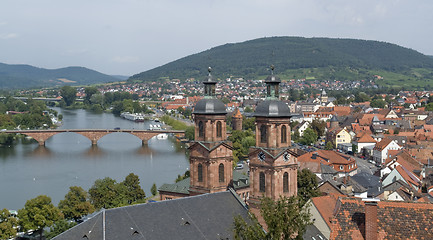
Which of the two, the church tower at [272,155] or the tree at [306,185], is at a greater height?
the church tower at [272,155]

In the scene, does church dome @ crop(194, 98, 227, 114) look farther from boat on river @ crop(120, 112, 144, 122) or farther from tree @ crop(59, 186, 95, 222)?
boat on river @ crop(120, 112, 144, 122)

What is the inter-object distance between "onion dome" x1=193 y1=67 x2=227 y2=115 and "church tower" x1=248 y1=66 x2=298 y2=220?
8.79ft

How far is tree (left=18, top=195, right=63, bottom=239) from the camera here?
3878 centimetres

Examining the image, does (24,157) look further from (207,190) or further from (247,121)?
(207,190)

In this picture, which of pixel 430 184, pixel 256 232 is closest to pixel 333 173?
pixel 430 184

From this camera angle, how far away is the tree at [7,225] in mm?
37034

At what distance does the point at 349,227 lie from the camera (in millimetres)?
22203

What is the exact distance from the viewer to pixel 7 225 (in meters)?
37.3

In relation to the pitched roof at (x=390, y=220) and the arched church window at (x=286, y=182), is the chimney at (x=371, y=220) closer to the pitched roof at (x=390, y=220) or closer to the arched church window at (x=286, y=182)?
the pitched roof at (x=390, y=220)

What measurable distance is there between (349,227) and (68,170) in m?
57.2

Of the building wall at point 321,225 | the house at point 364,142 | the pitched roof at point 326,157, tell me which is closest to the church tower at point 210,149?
the building wall at point 321,225

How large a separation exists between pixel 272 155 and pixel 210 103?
16.4 feet

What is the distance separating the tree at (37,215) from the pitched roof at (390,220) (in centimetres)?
2379

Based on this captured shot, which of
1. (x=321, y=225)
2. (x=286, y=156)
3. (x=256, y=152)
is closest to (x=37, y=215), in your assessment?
(x=256, y=152)
